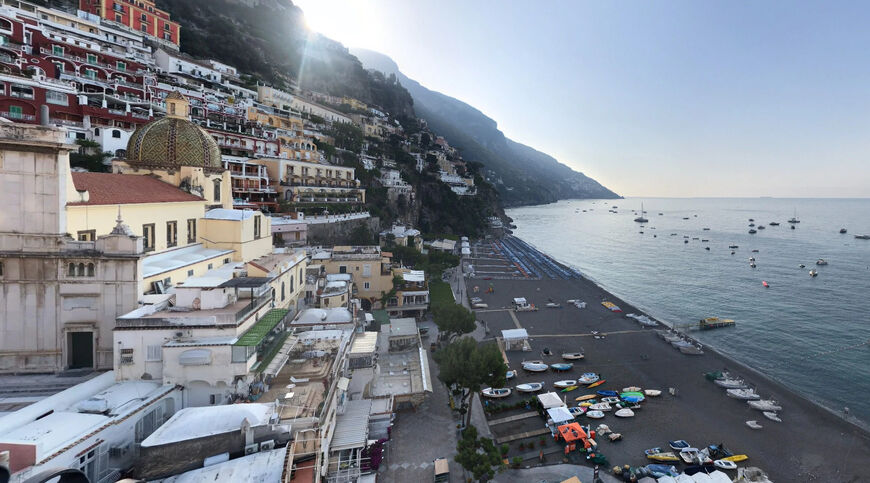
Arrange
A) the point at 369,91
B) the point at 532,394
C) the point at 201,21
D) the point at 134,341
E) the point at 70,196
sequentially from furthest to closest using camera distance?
the point at 369,91, the point at 201,21, the point at 532,394, the point at 70,196, the point at 134,341

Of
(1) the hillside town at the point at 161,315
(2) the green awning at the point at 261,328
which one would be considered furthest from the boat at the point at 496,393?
(2) the green awning at the point at 261,328

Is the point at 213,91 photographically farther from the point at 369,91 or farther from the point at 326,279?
the point at 369,91

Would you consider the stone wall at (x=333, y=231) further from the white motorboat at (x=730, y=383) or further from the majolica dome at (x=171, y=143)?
the white motorboat at (x=730, y=383)

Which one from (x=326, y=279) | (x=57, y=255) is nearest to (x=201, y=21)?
(x=326, y=279)

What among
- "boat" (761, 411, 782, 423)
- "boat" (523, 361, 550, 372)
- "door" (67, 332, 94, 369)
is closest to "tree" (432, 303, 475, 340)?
"boat" (523, 361, 550, 372)

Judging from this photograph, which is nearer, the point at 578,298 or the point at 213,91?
the point at 578,298

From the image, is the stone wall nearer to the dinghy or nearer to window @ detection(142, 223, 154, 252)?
window @ detection(142, 223, 154, 252)

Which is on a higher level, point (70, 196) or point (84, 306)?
point (70, 196)

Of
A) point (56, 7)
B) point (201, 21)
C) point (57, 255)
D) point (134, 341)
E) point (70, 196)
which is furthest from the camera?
point (201, 21)
